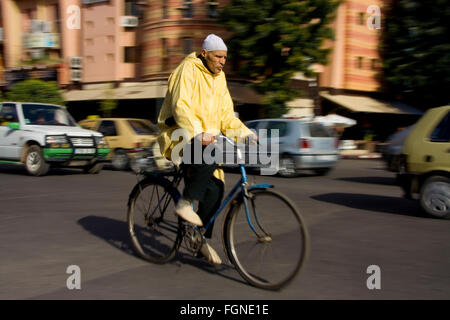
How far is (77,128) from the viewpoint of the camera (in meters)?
12.9

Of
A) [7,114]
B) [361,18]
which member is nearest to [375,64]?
[361,18]

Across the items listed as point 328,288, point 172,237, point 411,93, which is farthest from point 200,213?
point 411,93

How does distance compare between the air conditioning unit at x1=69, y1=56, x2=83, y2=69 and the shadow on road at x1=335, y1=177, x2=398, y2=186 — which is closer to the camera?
the shadow on road at x1=335, y1=177, x2=398, y2=186

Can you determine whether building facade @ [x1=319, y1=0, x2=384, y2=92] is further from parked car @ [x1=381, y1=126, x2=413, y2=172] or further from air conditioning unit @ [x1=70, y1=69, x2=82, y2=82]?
parked car @ [x1=381, y1=126, x2=413, y2=172]

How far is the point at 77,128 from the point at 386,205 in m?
7.94

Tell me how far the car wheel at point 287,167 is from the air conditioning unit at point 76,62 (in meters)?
24.5

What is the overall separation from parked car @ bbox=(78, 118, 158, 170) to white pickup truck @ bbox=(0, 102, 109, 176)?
1.42 m

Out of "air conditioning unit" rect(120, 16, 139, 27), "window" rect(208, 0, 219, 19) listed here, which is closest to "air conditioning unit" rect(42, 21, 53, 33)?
"air conditioning unit" rect(120, 16, 139, 27)

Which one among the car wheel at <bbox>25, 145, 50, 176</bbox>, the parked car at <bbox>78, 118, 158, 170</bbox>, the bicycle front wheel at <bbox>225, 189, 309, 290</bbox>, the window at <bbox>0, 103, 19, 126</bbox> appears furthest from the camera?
the parked car at <bbox>78, 118, 158, 170</bbox>

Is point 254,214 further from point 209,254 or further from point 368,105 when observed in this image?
point 368,105

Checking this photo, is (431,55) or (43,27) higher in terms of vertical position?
(43,27)

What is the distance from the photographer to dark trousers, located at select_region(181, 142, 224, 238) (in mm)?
4051

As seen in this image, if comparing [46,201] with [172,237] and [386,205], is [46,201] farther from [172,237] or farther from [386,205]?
[386,205]

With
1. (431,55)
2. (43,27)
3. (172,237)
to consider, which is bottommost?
(172,237)
